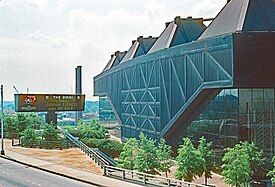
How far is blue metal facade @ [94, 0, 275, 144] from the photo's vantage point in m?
52.8

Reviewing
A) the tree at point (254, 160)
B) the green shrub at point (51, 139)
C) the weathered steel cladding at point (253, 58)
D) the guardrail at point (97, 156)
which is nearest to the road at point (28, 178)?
the guardrail at point (97, 156)

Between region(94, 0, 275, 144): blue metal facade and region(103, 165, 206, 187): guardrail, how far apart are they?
50.6ft

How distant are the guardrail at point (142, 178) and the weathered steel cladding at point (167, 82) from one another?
15.5 metres

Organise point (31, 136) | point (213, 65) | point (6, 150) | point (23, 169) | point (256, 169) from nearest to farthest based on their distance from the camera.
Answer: point (256, 169), point (23, 169), point (213, 65), point (6, 150), point (31, 136)

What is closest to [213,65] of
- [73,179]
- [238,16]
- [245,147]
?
[238,16]

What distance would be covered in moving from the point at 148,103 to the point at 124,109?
17268 millimetres

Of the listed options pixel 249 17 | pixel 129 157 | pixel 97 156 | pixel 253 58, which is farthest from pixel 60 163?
pixel 249 17

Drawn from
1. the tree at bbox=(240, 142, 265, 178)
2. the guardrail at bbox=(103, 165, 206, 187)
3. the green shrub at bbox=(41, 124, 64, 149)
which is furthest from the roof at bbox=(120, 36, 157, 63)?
the guardrail at bbox=(103, 165, 206, 187)

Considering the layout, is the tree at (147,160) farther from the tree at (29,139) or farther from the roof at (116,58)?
the roof at (116,58)

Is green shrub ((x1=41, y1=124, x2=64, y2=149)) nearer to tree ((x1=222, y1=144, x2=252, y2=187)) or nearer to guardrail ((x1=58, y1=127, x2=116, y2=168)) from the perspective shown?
guardrail ((x1=58, y1=127, x2=116, y2=168))

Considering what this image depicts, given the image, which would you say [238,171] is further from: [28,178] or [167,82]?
[167,82]

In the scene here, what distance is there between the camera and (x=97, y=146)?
77.7 meters

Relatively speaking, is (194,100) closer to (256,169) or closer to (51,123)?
(256,169)

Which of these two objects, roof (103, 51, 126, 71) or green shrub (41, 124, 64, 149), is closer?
green shrub (41, 124, 64, 149)
